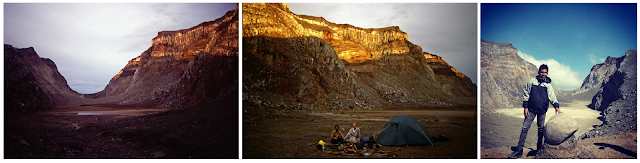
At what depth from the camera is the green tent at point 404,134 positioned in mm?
7121

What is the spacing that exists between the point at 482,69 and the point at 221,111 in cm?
641

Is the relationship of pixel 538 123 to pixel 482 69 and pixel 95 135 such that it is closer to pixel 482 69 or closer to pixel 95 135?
pixel 482 69

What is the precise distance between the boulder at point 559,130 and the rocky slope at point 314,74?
6.65ft

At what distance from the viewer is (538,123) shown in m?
7.25

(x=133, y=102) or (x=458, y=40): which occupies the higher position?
(x=458, y=40)

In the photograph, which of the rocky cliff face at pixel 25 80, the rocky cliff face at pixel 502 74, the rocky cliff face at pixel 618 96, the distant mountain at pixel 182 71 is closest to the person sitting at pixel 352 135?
the distant mountain at pixel 182 71

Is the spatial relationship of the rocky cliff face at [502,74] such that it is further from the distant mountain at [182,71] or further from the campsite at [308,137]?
the distant mountain at [182,71]

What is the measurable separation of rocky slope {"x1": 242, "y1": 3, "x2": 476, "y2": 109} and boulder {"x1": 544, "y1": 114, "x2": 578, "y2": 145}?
79.8 inches

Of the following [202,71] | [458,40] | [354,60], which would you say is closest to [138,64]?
[202,71]

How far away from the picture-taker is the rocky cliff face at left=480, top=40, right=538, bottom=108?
24.3ft

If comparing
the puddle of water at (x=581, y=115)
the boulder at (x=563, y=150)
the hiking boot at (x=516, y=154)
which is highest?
the puddle of water at (x=581, y=115)

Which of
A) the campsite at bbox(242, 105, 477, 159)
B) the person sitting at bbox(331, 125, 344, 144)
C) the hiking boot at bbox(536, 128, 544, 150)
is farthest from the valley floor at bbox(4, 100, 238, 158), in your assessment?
the hiking boot at bbox(536, 128, 544, 150)

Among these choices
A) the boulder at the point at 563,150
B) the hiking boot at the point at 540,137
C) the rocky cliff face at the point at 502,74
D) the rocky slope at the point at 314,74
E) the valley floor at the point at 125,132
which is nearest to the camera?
the valley floor at the point at 125,132

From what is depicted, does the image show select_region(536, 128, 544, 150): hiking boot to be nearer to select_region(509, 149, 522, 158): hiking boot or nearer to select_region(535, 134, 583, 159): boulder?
select_region(535, 134, 583, 159): boulder
